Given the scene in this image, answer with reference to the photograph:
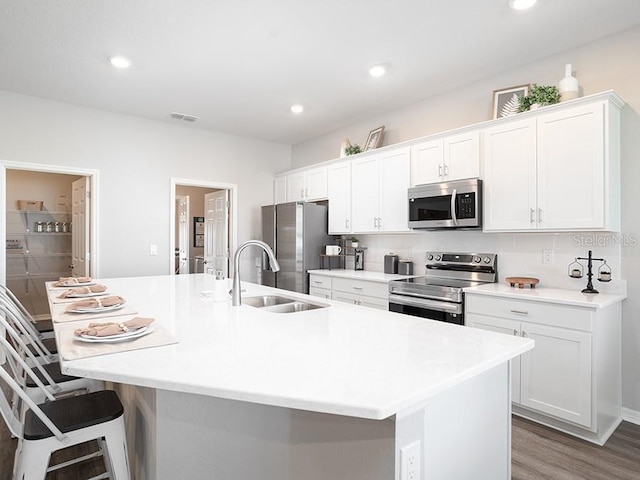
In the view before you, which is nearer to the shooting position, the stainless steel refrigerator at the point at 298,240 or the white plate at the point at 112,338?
the white plate at the point at 112,338

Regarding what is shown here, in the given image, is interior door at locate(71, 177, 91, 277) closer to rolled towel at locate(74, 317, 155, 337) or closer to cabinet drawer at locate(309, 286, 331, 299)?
cabinet drawer at locate(309, 286, 331, 299)

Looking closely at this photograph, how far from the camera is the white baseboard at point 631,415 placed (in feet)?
8.67

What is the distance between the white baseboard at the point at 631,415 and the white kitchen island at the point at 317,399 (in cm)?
181

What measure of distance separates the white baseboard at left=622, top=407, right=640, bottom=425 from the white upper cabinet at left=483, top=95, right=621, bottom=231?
1.27 metres

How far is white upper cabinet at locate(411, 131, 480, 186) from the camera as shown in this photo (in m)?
3.26

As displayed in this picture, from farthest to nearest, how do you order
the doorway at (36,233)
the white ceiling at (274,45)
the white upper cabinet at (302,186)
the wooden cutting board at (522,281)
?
the doorway at (36,233)
the white upper cabinet at (302,186)
the wooden cutting board at (522,281)
the white ceiling at (274,45)

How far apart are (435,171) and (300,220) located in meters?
1.75

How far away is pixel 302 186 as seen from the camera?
5180 millimetres

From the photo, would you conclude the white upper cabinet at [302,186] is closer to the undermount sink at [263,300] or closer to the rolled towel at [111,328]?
the undermount sink at [263,300]

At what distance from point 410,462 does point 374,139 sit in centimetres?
379

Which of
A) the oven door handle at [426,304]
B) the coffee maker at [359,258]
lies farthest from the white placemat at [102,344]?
the coffee maker at [359,258]

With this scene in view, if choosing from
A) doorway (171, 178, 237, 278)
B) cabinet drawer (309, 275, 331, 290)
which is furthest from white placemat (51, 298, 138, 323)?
cabinet drawer (309, 275, 331, 290)

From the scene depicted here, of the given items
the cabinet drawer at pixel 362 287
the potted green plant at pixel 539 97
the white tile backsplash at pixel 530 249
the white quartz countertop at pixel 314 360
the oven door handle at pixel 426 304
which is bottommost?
the oven door handle at pixel 426 304

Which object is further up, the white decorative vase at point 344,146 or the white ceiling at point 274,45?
the white ceiling at point 274,45
